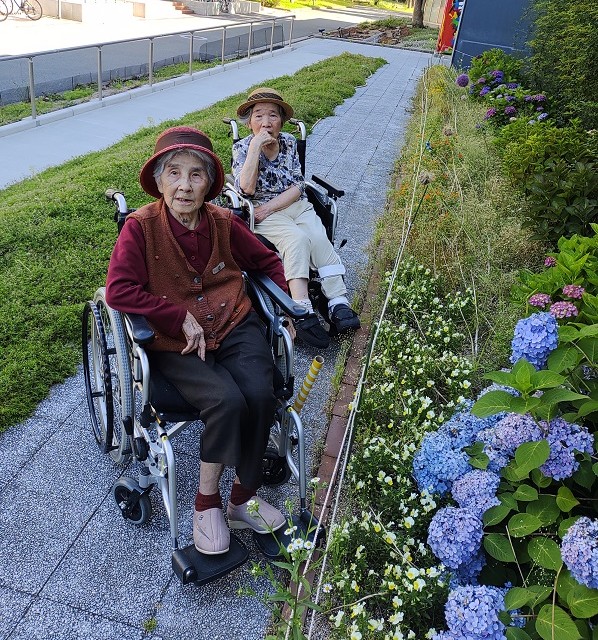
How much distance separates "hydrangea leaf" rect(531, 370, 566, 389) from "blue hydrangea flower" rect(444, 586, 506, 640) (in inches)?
23.8

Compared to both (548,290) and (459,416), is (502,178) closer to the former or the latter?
(548,290)

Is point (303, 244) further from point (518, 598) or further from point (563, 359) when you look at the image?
point (518, 598)

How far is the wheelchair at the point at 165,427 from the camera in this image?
6.69ft

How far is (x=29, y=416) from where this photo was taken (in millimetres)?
2779

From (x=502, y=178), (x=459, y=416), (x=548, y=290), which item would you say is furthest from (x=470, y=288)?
(x=502, y=178)

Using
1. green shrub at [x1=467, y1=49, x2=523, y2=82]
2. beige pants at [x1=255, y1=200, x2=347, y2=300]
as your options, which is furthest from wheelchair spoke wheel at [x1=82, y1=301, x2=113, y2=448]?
green shrub at [x1=467, y1=49, x2=523, y2=82]

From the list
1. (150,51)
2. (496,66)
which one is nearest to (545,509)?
(496,66)

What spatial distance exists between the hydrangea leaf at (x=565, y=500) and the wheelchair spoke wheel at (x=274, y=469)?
3.44 feet

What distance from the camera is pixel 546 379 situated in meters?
1.81

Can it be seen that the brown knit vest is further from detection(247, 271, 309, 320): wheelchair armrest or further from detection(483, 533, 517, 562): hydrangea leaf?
detection(483, 533, 517, 562): hydrangea leaf

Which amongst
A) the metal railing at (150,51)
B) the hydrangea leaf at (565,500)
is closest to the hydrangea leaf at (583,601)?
the hydrangea leaf at (565,500)

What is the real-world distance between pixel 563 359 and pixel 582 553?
633 millimetres

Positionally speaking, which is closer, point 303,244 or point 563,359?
point 563,359

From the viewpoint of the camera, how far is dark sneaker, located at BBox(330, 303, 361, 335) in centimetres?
343
